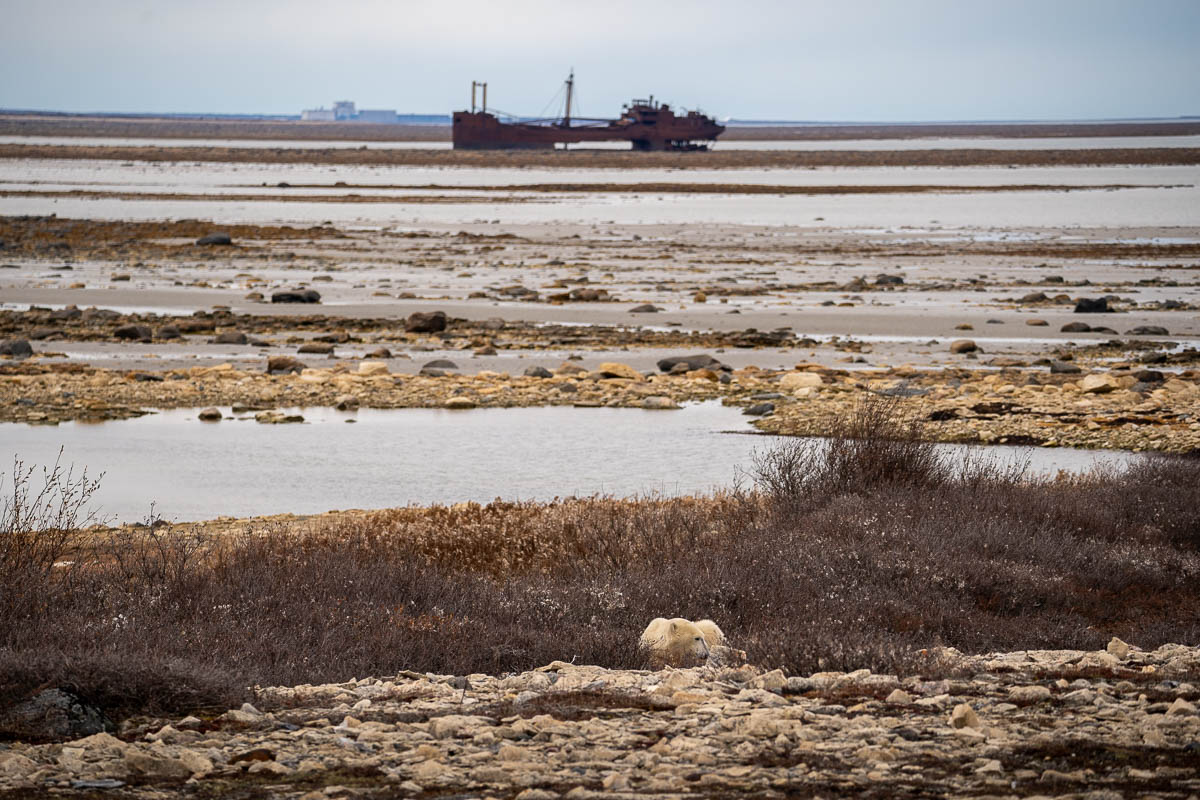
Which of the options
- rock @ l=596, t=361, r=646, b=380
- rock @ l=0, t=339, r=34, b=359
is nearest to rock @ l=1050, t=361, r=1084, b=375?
rock @ l=596, t=361, r=646, b=380

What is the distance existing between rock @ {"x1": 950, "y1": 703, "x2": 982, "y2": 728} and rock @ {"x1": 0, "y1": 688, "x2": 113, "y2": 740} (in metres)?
3.70

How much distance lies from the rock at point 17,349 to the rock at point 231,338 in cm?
325

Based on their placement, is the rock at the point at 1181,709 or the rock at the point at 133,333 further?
the rock at the point at 133,333

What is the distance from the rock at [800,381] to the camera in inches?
794

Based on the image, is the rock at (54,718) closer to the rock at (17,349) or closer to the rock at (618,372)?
the rock at (618,372)

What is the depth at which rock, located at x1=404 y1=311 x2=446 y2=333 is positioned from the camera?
26.5m

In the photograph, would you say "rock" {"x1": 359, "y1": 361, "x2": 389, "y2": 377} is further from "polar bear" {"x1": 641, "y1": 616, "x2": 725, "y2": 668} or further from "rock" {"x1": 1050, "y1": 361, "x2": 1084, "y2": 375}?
"polar bear" {"x1": 641, "y1": 616, "x2": 725, "y2": 668}

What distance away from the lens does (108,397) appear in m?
19.5

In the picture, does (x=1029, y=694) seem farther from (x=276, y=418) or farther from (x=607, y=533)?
(x=276, y=418)

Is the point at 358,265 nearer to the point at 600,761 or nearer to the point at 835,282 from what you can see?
the point at 835,282

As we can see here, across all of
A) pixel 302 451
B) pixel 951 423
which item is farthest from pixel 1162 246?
pixel 302 451

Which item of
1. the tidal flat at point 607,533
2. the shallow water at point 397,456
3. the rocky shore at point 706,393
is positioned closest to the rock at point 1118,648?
the tidal flat at point 607,533

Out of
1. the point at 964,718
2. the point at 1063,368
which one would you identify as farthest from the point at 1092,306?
the point at 964,718

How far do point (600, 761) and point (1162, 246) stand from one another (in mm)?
43023
